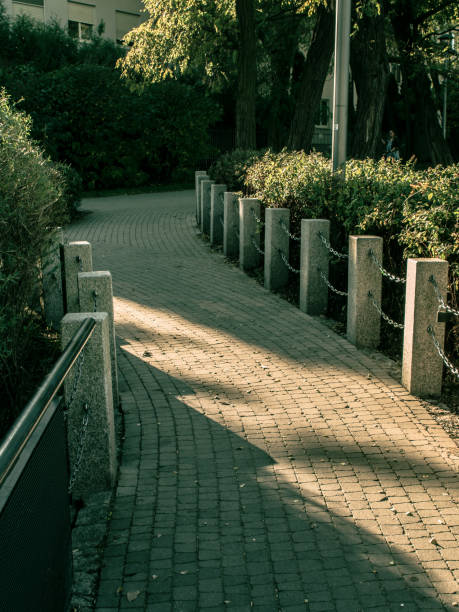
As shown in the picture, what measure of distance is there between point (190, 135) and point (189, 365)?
24415mm

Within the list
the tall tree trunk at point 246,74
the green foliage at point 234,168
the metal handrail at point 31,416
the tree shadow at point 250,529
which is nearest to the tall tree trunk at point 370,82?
the tall tree trunk at point 246,74

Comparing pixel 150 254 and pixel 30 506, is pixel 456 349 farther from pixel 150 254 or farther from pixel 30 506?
pixel 150 254

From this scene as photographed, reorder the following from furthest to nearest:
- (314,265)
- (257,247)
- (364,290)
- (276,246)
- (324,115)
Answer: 1. (324,115)
2. (257,247)
3. (276,246)
4. (314,265)
5. (364,290)

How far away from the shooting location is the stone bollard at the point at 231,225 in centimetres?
1312

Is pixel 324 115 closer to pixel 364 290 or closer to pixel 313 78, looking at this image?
pixel 313 78

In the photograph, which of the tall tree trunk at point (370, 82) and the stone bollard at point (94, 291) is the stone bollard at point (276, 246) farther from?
the tall tree trunk at point (370, 82)

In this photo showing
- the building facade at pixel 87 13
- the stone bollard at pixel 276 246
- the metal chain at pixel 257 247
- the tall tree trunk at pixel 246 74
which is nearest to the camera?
the stone bollard at pixel 276 246

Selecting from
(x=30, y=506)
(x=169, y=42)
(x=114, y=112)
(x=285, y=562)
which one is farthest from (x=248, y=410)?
(x=114, y=112)

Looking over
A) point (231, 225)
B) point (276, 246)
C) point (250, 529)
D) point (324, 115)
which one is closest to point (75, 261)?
point (250, 529)

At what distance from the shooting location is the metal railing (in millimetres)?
2242

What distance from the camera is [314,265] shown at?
919 cm

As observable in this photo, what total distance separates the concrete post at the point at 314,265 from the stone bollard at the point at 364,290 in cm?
139

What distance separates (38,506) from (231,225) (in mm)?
10723

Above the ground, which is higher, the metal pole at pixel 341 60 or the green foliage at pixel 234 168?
the metal pole at pixel 341 60
